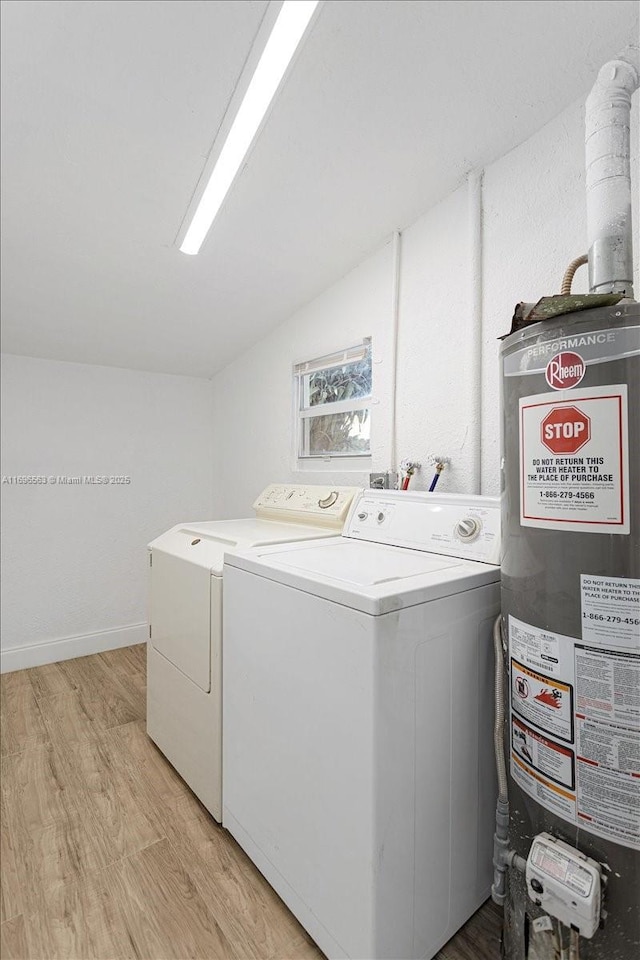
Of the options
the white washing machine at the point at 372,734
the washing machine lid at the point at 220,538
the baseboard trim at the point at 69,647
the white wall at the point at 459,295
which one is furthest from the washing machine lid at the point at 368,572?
the baseboard trim at the point at 69,647

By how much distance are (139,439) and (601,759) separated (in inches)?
122

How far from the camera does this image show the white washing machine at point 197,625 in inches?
59.6

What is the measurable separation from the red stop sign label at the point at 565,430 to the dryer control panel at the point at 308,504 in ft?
3.28

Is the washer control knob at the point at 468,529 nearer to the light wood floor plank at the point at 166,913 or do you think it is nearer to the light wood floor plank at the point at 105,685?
the light wood floor plank at the point at 166,913

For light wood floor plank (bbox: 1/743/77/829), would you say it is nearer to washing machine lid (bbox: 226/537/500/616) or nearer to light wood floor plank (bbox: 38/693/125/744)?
light wood floor plank (bbox: 38/693/125/744)

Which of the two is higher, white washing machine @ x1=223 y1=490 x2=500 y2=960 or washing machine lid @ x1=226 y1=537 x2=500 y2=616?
washing machine lid @ x1=226 y1=537 x2=500 y2=616

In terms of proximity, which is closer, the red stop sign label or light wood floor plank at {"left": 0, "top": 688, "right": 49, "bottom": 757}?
the red stop sign label

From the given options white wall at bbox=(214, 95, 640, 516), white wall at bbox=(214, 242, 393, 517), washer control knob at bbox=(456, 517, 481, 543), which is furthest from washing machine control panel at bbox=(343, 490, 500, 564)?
white wall at bbox=(214, 242, 393, 517)

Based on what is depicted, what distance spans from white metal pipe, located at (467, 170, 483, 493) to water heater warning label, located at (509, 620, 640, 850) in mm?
772

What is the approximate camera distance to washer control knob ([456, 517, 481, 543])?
52.0 inches

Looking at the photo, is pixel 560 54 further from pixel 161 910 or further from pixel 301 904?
pixel 161 910

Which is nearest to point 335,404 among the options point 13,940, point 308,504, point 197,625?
point 308,504

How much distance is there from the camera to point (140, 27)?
113 cm

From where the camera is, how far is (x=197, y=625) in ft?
5.25
